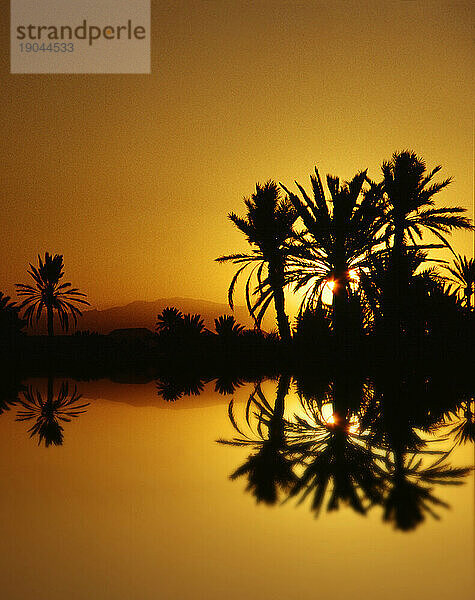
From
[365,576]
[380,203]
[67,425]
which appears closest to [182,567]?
[365,576]

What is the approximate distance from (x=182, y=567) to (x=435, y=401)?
24.4ft

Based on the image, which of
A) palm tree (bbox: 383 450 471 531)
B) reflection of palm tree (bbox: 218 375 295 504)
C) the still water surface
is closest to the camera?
the still water surface

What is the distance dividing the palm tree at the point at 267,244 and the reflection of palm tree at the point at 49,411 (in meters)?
16.2

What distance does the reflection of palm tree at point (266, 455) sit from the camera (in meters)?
4.52

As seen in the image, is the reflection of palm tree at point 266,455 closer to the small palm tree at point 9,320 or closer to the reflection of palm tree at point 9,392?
the reflection of palm tree at point 9,392

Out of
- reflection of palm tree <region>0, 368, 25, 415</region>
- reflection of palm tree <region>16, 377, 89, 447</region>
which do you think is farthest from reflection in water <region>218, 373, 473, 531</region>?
reflection of palm tree <region>0, 368, 25, 415</region>

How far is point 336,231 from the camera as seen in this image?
25094mm

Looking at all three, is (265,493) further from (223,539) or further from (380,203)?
(380,203)

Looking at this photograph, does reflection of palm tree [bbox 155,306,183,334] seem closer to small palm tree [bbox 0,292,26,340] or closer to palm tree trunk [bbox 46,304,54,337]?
small palm tree [bbox 0,292,26,340]

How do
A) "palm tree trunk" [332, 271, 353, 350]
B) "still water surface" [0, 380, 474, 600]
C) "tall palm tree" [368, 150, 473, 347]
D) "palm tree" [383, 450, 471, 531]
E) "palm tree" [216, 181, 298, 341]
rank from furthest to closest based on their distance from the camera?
"palm tree" [216, 181, 298, 341]
"tall palm tree" [368, 150, 473, 347]
"palm tree trunk" [332, 271, 353, 350]
"palm tree" [383, 450, 471, 531]
"still water surface" [0, 380, 474, 600]

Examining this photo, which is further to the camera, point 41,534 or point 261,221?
point 261,221

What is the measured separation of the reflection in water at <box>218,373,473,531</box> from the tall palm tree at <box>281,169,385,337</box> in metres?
15.3

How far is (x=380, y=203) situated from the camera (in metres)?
25.3

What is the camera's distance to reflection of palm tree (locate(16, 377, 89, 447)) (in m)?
6.77
